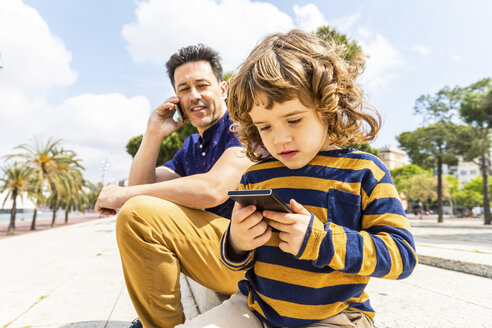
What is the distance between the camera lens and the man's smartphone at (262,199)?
90cm

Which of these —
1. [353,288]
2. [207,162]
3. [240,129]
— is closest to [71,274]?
[207,162]

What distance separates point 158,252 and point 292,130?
0.97m

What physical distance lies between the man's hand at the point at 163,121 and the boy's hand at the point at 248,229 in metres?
1.37

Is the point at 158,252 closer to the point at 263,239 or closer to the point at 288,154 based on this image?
the point at 263,239

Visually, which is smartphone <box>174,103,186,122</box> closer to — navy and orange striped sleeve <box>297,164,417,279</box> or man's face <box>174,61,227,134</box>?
man's face <box>174,61,227,134</box>

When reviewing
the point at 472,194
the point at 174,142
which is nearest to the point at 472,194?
the point at 472,194

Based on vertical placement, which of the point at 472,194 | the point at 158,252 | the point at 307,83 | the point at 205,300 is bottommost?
the point at 205,300

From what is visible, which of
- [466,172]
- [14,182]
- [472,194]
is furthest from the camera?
[466,172]

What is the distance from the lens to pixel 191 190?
176 centimetres

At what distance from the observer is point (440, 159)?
22.4 m

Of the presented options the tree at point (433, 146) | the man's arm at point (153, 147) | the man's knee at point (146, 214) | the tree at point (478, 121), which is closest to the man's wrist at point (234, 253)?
the man's knee at point (146, 214)

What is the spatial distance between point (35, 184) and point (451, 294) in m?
34.6

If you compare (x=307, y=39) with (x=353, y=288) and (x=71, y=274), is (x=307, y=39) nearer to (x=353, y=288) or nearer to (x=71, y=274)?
(x=353, y=288)

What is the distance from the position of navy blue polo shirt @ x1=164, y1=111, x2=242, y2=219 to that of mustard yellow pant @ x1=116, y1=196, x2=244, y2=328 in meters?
0.37
